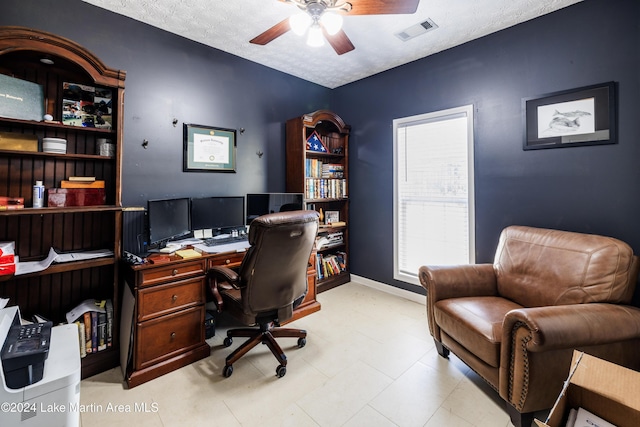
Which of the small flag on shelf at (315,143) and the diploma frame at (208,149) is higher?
the small flag on shelf at (315,143)

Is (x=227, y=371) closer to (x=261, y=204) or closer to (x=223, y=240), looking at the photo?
(x=223, y=240)

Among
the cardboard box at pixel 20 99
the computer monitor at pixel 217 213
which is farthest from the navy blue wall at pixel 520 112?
the cardboard box at pixel 20 99

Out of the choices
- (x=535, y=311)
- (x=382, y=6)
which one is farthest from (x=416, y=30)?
(x=535, y=311)

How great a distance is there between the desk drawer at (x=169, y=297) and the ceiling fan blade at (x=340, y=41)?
1.98m

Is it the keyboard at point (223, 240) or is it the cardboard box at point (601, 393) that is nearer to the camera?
the cardboard box at point (601, 393)

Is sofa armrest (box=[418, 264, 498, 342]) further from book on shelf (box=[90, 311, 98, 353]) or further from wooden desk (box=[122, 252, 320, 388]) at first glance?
book on shelf (box=[90, 311, 98, 353])

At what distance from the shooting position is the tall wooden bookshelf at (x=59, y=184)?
181cm

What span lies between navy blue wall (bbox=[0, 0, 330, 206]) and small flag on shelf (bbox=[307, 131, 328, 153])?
14.1 inches

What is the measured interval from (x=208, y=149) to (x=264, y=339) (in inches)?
72.7

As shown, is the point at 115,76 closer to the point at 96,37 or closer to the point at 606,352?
the point at 96,37

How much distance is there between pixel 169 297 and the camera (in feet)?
6.61

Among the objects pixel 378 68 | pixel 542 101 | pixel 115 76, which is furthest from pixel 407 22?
pixel 115 76

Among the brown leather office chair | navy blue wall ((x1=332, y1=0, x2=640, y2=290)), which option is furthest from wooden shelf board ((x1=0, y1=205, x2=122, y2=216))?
navy blue wall ((x1=332, y1=0, x2=640, y2=290))

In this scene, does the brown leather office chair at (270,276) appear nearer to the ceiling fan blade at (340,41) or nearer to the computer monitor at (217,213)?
the computer monitor at (217,213)
